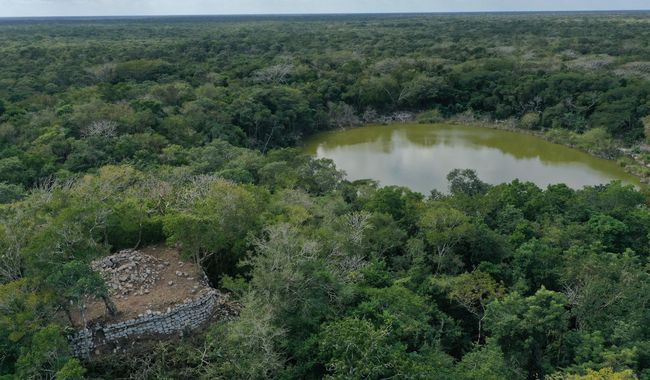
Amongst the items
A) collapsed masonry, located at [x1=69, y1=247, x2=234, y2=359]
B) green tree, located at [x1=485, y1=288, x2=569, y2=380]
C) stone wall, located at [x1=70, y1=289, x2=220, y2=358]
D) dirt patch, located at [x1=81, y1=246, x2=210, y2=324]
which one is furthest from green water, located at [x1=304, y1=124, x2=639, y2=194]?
stone wall, located at [x1=70, y1=289, x2=220, y2=358]

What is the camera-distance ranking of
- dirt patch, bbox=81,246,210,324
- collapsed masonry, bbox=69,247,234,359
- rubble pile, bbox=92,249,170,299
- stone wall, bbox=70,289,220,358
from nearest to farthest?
1. stone wall, bbox=70,289,220,358
2. collapsed masonry, bbox=69,247,234,359
3. dirt patch, bbox=81,246,210,324
4. rubble pile, bbox=92,249,170,299

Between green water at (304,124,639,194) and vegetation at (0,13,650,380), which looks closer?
vegetation at (0,13,650,380)

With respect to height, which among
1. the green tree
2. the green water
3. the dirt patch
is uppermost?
the dirt patch

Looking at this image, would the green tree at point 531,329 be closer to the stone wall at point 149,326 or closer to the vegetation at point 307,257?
the vegetation at point 307,257

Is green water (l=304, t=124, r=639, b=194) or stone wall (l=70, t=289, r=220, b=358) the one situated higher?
stone wall (l=70, t=289, r=220, b=358)

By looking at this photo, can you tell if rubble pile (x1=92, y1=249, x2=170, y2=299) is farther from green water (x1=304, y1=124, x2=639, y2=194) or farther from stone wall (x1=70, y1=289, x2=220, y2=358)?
green water (x1=304, y1=124, x2=639, y2=194)

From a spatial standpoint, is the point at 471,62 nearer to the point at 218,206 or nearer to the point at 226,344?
the point at 218,206

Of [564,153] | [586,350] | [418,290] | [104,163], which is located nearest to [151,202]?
[418,290]

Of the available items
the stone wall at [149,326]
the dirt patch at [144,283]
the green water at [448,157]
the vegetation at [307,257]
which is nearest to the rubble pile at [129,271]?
the dirt patch at [144,283]

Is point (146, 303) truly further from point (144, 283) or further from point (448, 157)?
point (448, 157)
